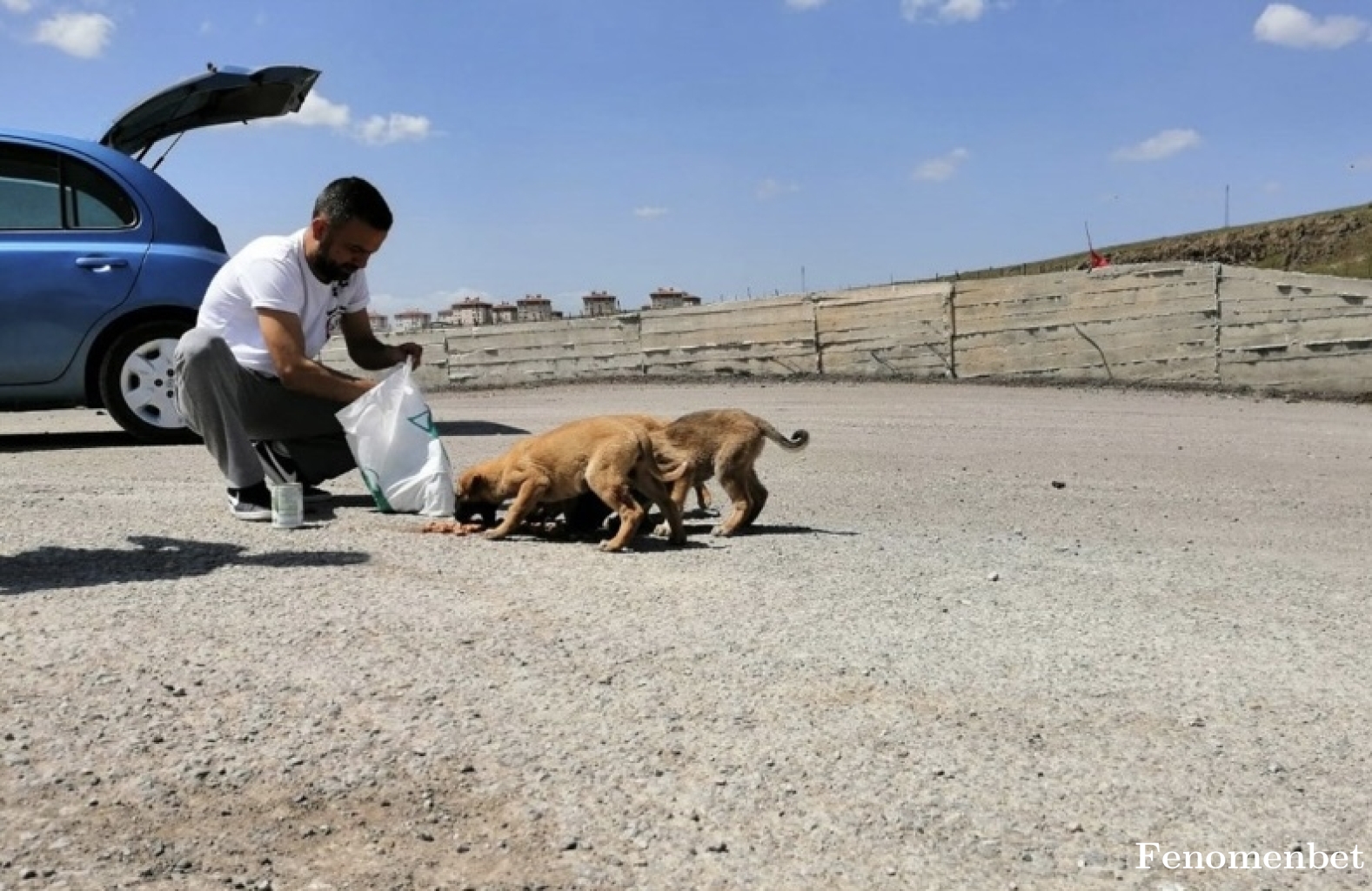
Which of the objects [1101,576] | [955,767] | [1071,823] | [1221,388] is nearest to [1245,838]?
A: [1071,823]

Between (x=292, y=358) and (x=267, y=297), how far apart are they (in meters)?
0.34

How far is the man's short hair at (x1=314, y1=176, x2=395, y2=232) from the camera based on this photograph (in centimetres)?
582

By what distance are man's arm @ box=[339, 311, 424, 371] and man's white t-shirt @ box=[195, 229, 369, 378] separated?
191 mm

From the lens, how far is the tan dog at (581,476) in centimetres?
582

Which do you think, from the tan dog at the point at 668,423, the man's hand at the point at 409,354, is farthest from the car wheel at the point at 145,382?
the tan dog at the point at 668,423

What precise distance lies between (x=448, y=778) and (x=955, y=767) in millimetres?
1338

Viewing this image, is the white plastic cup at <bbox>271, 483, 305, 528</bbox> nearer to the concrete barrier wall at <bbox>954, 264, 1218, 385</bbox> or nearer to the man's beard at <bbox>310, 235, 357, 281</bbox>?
the man's beard at <bbox>310, 235, 357, 281</bbox>

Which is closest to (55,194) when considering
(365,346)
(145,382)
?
(145,382)

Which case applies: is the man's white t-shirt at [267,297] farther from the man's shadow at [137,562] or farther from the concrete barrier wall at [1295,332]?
the concrete barrier wall at [1295,332]

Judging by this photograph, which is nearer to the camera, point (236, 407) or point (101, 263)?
point (236, 407)

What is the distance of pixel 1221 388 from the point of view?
15.6 meters

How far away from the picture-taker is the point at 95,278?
8.33 m

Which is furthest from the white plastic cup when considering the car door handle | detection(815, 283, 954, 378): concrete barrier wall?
detection(815, 283, 954, 378): concrete barrier wall

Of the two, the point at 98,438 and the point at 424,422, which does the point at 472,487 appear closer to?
the point at 424,422
